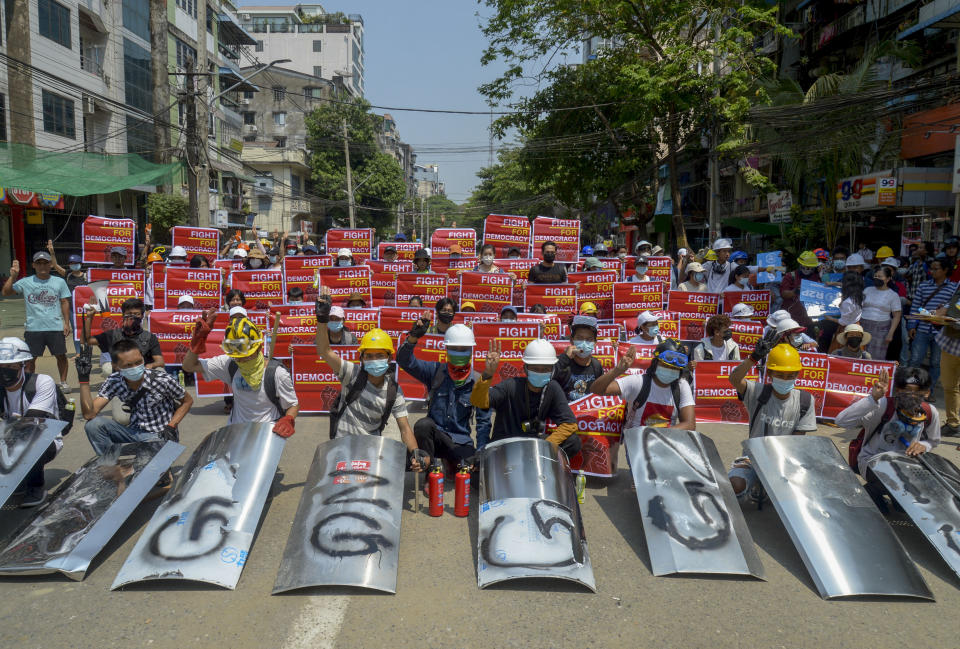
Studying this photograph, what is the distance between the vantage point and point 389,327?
10742 mm

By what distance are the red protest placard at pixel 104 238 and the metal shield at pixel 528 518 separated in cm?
1109

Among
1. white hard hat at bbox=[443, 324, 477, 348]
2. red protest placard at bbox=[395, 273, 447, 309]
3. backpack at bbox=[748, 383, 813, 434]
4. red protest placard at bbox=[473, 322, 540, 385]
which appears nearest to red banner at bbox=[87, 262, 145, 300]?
red protest placard at bbox=[395, 273, 447, 309]

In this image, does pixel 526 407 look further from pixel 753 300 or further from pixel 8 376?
pixel 753 300

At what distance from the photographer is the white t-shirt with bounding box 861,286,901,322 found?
997 centimetres

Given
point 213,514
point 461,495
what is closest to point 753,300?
point 461,495

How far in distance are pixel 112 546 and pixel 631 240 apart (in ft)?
154

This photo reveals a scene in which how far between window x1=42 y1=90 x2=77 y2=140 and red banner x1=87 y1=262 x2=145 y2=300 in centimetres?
1630

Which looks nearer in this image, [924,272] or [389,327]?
[389,327]

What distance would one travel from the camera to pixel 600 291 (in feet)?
40.3

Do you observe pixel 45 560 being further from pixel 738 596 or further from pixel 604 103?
pixel 604 103

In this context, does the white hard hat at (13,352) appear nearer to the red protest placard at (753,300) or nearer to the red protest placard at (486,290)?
the red protest placard at (486,290)

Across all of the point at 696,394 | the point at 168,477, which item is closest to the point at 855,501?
the point at 696,394

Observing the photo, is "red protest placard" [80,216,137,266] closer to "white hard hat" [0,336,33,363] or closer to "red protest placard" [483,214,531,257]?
"red protest placard" [483,214,531,257]

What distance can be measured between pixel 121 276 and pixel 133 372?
24.4 feet
